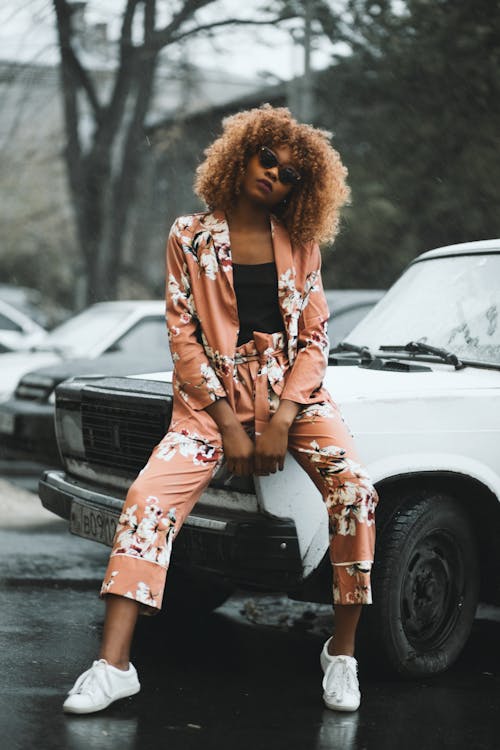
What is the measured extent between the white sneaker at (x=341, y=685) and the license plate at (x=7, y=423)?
18.2ft

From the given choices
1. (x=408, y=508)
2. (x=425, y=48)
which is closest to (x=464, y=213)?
(x=425, y=48)

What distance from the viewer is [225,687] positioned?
4418 mm

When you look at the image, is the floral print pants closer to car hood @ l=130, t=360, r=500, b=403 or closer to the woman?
the woman

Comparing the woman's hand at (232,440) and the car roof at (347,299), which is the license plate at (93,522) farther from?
the car roof at (347,299)

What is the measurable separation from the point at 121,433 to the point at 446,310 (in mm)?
1574

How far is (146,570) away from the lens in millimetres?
3879

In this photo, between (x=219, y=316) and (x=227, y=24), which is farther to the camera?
(x=227, y=24)

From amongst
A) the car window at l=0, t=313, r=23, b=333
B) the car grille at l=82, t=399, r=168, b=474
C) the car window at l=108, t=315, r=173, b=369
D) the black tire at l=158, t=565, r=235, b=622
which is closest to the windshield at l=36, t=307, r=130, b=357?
the car window at l=108, t=315, r=173, b=369

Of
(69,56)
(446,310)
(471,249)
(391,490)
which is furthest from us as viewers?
(69,56)

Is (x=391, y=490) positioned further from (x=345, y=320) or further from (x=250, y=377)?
(x=345, y=320)

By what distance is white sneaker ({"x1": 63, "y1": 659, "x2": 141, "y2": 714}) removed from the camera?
12.7ft

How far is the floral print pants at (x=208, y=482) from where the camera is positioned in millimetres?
3891

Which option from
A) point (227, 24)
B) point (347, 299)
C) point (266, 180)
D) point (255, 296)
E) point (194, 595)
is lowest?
point (194, 595)

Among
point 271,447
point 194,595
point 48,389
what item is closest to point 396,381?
point 271,447
